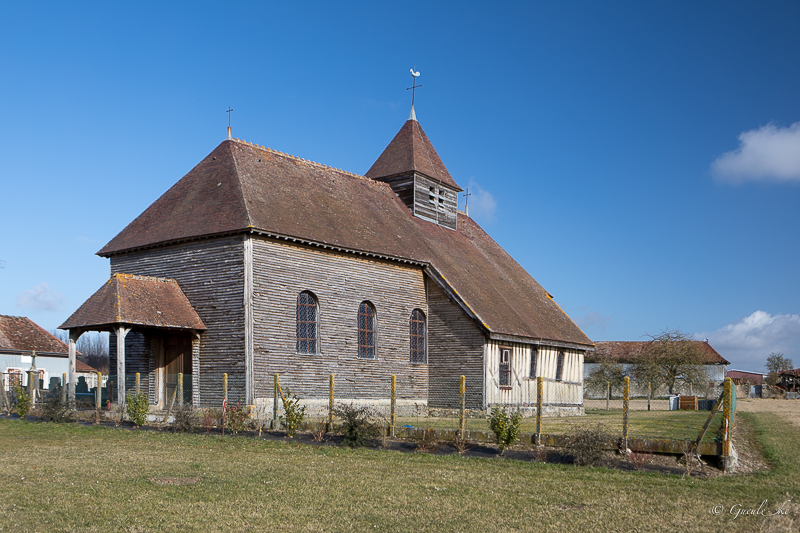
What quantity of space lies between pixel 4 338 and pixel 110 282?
22296 mm

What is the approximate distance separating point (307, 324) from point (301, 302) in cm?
76

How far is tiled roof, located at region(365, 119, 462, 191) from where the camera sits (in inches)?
1342

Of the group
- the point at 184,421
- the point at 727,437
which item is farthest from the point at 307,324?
the point at 727,437

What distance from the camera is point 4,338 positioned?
131ft

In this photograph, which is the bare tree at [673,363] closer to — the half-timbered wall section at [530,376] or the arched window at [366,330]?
the half-timbered wall section at [530,376]

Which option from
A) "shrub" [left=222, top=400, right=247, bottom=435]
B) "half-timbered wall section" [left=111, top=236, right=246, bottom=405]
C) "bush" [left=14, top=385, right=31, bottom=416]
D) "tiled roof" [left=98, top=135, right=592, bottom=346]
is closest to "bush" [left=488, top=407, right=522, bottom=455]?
"shrub" [left=222, top=400, right=247, bottom=435]

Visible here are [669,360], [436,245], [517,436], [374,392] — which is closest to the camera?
[517,436]

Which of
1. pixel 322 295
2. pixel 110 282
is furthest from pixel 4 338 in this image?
pixel 322 295

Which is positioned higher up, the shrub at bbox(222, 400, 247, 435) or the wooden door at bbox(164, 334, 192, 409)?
the wooden door at bbox(164, 334, 192, 409)

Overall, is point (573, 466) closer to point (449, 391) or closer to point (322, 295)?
point (322, 295)

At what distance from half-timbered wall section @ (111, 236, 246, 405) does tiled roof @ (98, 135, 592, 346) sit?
58 cm

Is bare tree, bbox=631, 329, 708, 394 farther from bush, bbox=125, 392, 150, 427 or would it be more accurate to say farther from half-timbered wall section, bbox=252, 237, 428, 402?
bush, bbox=125, 392, 150, 427

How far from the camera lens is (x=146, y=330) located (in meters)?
24.2

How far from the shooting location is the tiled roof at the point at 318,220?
23.6 m
